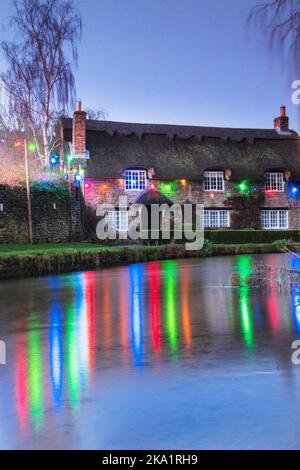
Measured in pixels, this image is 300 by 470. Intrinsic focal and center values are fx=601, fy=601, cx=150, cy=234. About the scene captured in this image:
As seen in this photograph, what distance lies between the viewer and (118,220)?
38844mm

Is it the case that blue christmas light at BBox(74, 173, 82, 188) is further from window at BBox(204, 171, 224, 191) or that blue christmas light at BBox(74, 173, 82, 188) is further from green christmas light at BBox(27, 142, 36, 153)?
window at BBox(204, 171, 224, 191)

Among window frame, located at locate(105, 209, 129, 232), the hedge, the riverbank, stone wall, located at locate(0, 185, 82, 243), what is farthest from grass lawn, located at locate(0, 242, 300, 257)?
window frame, located at locate(105, 209, 129, 232)

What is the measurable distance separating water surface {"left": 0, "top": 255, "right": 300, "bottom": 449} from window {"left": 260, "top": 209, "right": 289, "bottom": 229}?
95.7ft

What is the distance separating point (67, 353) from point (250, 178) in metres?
35.0

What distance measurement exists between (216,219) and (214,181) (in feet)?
8.66

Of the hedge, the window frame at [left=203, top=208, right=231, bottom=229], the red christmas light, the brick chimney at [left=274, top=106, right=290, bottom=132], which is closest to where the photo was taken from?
the hedge

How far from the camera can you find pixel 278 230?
38.9 metres

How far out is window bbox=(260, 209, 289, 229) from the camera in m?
41.7

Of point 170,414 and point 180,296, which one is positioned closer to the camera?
point 170,414

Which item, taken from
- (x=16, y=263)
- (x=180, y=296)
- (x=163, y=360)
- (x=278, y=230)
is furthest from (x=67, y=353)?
(x=278, y=230)

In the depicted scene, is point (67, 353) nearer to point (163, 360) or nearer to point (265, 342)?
point (163, 360)

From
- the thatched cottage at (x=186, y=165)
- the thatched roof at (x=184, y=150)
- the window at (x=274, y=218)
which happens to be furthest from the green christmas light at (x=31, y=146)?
the window at (x=274, y=218)

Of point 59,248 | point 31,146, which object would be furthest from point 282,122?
point 59,248

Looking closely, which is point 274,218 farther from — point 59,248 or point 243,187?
point 59,248
